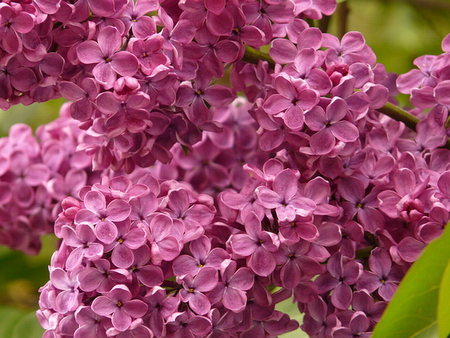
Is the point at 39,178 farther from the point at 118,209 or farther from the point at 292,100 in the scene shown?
the point at 292,100

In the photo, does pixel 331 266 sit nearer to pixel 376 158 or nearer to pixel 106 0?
pixel 376 158

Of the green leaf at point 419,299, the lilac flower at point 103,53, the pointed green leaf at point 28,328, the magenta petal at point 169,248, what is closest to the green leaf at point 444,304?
the green leaf at point 419,299

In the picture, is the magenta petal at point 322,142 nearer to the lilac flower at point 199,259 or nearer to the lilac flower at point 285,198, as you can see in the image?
the lilac flower at point 285,198

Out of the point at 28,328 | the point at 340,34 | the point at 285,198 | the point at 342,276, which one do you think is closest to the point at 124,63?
the point at 285,198

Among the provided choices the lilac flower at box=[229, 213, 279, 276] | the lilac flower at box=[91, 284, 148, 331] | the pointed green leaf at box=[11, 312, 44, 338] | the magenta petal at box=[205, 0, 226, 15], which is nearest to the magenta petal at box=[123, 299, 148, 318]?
the lilac flower at box=[91, 284, 148, 331]

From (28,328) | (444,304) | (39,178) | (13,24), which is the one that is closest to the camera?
(444,304)

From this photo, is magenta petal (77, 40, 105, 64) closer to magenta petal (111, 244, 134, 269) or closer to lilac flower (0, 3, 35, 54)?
lilac flower (0, 3, 35, 54)
